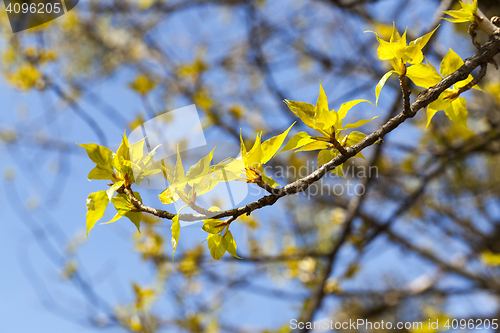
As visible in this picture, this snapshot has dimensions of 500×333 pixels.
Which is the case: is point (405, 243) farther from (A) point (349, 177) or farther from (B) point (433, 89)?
(B) point (433, 89)

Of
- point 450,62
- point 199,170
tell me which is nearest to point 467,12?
point 450,62

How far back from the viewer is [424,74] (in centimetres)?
49

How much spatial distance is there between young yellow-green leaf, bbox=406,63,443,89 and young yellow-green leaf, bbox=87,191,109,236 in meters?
0.51

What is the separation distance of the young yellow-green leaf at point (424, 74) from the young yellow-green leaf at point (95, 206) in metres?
0.51

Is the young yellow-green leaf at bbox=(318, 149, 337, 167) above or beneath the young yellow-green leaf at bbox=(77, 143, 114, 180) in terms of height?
above

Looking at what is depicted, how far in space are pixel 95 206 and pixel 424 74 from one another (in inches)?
21.4

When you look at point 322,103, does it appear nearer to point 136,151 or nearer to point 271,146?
point 271,146

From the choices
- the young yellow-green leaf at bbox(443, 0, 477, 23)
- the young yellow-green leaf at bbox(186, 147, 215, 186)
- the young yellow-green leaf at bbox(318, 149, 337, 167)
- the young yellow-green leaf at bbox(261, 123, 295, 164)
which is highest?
the young yellow-green leaf at bbox(443, 0, 477, 23)

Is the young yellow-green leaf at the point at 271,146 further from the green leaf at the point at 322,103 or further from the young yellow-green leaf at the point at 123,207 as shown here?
the young yellow-green leaf at the point at 123,207

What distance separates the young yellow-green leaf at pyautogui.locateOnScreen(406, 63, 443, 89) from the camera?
1.60ft

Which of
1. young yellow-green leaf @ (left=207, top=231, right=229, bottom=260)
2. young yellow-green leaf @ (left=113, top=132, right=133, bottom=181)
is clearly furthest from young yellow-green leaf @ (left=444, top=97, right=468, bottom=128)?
young yellow-green leaf @ (left=113, top=132, right=133, bottom=181)

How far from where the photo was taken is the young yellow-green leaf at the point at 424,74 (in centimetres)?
49

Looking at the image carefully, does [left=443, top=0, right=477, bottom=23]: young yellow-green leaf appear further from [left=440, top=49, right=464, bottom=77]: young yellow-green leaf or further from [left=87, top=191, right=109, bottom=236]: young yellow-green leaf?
[left=87, top=191, right=109, bottom=236]: young yellow-green leaf

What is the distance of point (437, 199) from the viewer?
8.95 feet
